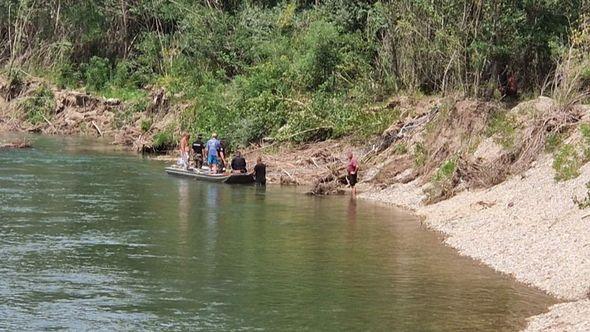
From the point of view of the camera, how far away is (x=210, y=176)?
3416 centimetres

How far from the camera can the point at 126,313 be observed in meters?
16.1

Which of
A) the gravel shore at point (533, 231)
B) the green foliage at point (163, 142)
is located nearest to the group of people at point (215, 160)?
the gravel shore at point (533, 231)

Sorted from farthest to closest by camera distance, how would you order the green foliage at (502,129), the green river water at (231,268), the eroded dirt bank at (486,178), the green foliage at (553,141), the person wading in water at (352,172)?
the person wading in water at (352,172) < the green foliage at (502,129) < the green foliage at (553,141) < the eroded dirt bank at (486,178) < the green river water at (231,268)

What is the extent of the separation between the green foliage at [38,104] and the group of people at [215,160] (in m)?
19.9

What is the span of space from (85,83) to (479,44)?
3043 centimetres

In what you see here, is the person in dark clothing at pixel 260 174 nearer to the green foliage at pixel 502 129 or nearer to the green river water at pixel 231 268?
the green river water at pixel 231 268

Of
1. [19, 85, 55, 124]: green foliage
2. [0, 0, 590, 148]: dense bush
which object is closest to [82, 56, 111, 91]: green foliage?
[0, 0, 590, 148]: dense bush

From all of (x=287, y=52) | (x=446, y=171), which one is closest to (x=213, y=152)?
(x=446, y=171)

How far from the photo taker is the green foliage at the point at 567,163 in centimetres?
2450

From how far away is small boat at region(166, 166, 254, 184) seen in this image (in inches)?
1314

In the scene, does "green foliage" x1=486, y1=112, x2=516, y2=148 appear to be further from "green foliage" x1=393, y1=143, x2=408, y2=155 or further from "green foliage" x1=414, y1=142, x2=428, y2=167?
"green foliage" x1=393, y1=143, x2=408, y2=155

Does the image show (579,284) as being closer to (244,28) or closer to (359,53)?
(359,53)

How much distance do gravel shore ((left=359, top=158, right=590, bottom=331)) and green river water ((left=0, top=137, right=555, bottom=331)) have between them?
48 cm

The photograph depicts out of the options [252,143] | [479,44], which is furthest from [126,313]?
[252,143]
